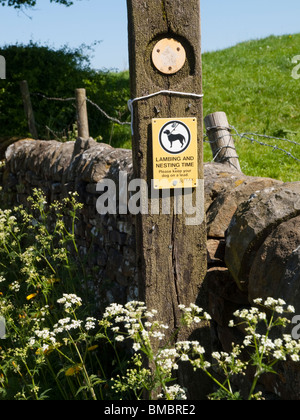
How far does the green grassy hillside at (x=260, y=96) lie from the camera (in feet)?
24.7

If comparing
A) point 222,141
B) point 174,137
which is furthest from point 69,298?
point 222,141

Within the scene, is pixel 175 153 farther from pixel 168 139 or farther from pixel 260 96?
pixel 260 96

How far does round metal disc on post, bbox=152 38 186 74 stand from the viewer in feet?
9.88

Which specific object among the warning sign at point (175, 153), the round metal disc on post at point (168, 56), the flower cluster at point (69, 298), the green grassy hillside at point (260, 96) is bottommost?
the flower cluster at point (69, 298)

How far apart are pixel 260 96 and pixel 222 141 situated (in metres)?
6.77

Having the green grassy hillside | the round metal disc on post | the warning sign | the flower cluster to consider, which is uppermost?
the green grassy hillside

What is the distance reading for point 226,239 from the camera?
309cm

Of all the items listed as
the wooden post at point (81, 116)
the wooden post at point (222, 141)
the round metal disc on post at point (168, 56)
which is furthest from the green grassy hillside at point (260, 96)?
the round metal disc on post at point (168, 56)

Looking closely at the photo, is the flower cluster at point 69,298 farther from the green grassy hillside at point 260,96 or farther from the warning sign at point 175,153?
the green grassy hillside at point 260,96

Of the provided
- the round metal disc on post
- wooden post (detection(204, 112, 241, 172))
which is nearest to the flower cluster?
the round metal disc on post

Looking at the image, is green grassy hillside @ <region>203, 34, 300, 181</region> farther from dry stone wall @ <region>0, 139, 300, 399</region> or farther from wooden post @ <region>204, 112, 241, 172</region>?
dry stone wall @ <region>0, 139, 300, 399</region>

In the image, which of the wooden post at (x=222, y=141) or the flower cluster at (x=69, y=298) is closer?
the flower cluster at (x=69, y=298)

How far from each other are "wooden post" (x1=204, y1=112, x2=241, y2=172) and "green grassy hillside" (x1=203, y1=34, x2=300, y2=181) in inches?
78.0
